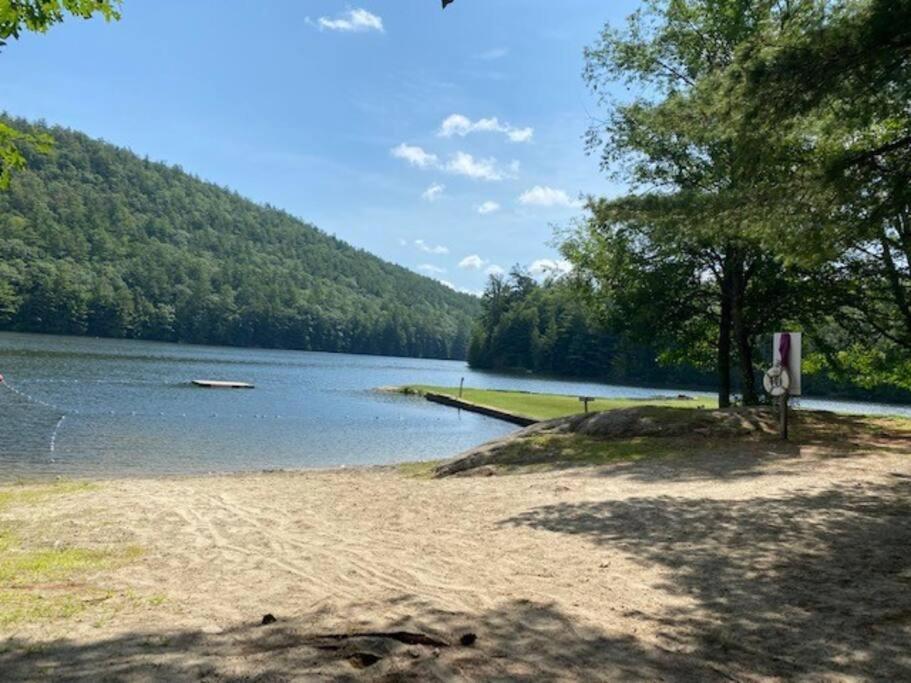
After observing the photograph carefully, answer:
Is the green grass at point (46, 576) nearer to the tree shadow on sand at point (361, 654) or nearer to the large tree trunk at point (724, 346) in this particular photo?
the tree shadow on sand at point (361, 654)

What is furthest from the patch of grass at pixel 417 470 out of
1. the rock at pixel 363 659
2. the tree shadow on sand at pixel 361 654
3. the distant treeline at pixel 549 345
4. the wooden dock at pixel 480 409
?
the distant treeline at pixel 549 345

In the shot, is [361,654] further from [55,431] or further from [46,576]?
[55,431]

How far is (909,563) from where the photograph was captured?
5.76 meters

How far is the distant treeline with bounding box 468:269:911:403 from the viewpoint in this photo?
10550cm

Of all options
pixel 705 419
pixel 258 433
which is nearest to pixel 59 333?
pixel 258 433

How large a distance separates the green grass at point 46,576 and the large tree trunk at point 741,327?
1795 cm

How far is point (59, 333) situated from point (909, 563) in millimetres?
142977

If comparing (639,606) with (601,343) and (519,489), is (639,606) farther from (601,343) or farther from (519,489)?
(601,343)

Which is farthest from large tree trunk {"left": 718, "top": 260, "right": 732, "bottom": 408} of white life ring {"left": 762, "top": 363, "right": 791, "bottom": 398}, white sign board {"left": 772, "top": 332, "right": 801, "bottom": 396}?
white life ring {"left": 762, "top": 363, "right": 791, "bottom": 398}

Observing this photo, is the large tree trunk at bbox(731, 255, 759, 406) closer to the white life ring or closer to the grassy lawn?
the white life ring

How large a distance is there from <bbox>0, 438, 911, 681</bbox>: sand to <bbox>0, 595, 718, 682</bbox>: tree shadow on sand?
2 cm

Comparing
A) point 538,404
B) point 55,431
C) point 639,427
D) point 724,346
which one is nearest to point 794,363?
point 639,427

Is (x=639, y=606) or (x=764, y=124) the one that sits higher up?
(x=764, y=124)

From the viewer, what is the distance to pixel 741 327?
20.6 meters
